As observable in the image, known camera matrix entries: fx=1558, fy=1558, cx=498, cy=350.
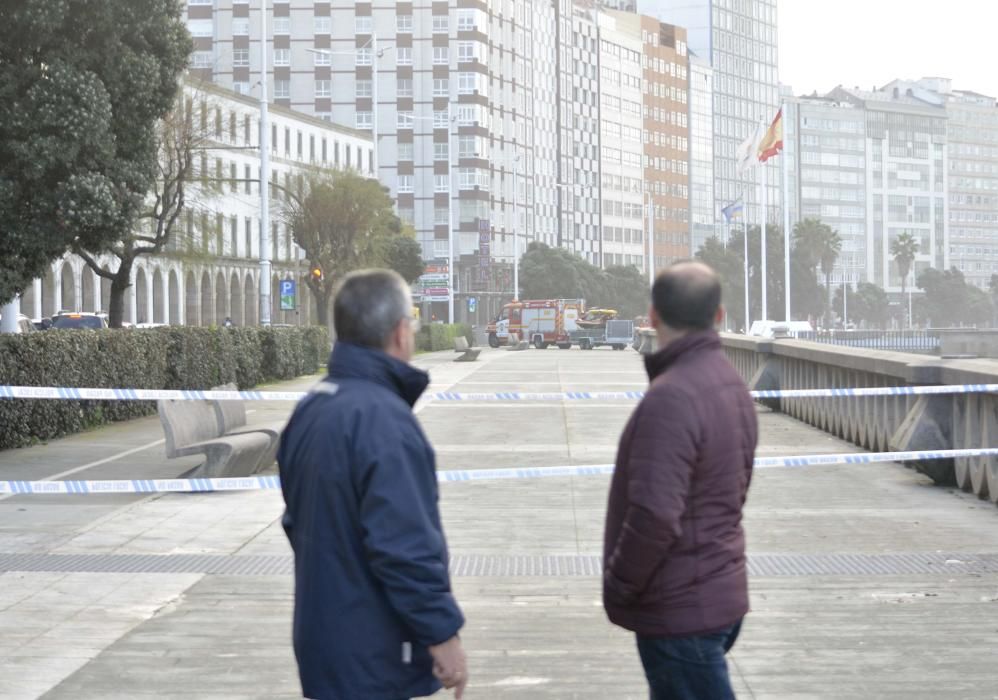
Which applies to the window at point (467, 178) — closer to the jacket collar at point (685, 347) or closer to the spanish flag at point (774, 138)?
the spanish flag at point (774, 138)

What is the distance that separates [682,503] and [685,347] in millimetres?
414

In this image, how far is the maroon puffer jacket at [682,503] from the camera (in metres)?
3.76

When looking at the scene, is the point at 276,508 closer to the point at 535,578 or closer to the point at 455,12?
the point at 535,578

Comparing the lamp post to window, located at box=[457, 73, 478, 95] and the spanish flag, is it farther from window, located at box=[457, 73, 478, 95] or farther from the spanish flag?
window, located at box=[457, 73, 478, 95]

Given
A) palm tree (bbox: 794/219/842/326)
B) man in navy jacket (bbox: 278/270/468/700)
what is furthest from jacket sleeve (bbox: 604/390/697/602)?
palm tree (bbox: 794/219/842/326)

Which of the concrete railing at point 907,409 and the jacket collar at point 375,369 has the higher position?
the jacket collar at point 375,369

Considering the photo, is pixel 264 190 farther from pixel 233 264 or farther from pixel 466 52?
pixel 466 52

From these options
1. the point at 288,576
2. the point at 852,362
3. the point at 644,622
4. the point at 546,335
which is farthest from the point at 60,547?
the point at 546,335

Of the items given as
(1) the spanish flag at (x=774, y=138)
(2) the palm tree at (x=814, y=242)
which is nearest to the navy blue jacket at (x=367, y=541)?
(1) the spanish flag at (x=774, y=138)

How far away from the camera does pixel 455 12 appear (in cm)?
12731

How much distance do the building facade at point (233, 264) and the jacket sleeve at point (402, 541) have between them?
193 ft

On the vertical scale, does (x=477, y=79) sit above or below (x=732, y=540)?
above

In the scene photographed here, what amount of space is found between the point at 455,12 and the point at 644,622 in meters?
127

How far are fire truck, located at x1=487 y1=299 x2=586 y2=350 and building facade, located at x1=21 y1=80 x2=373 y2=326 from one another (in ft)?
36.4
